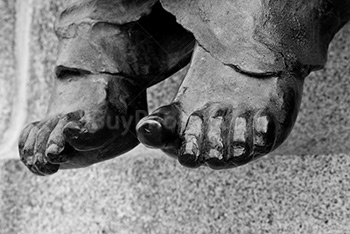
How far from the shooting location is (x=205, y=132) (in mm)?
705

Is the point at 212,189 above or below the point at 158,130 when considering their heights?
below

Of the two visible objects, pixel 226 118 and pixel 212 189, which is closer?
pixel 226 118

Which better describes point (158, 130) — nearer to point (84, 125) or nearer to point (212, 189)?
point (84, 125)

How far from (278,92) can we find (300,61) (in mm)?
54

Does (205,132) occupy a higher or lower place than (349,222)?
higher

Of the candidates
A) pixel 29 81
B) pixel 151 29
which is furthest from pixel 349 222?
pixel 29 81

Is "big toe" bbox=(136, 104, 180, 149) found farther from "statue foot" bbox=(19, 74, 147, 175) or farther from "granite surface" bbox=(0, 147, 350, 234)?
"granite surface" bbox=(0, 147, 350, 234)

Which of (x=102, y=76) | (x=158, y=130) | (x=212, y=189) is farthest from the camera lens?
(x=212, y=189)

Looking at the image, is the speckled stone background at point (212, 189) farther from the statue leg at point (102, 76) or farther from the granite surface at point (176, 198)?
the statue leg at point (102, 76)

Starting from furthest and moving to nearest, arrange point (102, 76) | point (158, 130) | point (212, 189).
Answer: point (212, 189) → point (102, 76) → point (158, 130)

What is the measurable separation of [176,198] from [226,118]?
1.06 ft

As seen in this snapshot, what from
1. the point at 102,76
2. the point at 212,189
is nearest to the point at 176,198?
the point at 212,189

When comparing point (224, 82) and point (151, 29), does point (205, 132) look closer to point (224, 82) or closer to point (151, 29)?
point (224, 82)

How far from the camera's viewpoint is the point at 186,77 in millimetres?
771
